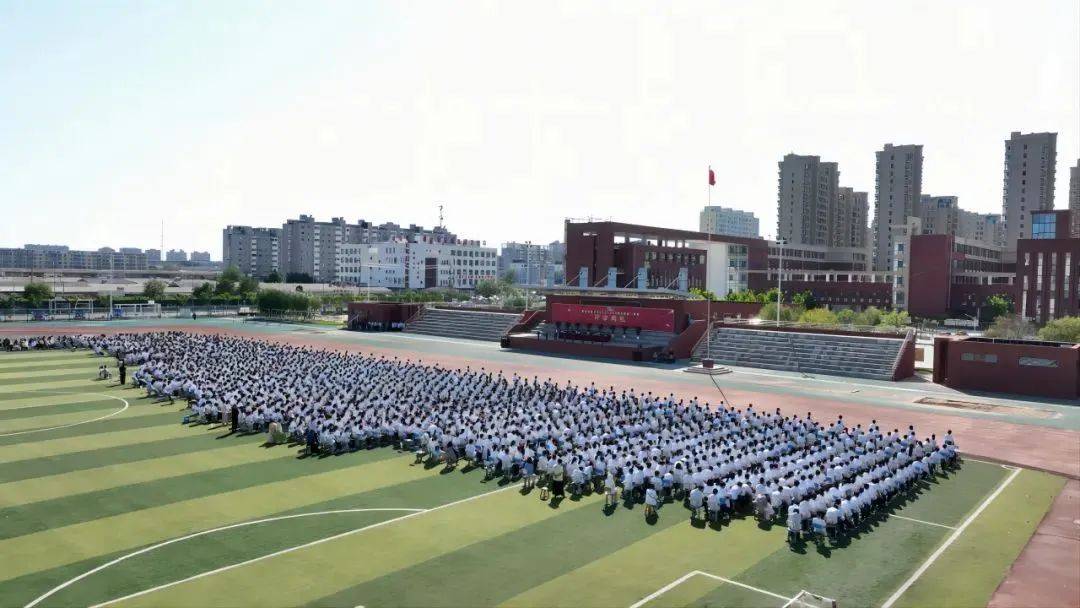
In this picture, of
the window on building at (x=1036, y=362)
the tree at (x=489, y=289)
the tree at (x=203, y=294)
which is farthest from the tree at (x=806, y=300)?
the tree at (x=203, y=294)

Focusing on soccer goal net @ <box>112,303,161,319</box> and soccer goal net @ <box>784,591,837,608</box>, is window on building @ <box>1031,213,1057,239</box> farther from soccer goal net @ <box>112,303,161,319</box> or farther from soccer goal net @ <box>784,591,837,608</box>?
soccer goal net @ <box>112,303,161,319</box>

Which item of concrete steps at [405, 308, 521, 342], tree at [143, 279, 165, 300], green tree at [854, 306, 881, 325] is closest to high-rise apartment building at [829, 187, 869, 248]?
green tree at [854, 306, 881, 325]

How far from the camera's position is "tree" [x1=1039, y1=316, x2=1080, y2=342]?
48.9m

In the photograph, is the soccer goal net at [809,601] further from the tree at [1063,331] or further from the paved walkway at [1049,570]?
the tree at [1063,331]

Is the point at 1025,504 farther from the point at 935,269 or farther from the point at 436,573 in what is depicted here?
the point at 935,269

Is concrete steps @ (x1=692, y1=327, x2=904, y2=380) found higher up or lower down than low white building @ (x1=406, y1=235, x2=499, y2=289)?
lower down

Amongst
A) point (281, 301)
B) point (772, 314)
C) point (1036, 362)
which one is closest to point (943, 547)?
point (1036, 362)

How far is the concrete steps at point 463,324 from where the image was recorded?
63531 mm

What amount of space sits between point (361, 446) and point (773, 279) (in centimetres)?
8550

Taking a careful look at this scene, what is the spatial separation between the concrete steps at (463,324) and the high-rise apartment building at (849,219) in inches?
4129

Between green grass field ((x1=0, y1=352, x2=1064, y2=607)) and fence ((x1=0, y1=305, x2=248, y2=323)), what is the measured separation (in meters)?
63.7

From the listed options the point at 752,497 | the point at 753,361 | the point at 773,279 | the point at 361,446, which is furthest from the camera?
the point at 773,279

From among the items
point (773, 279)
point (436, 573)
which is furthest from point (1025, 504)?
point (773, 279)

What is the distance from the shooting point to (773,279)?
100438 millimetres
